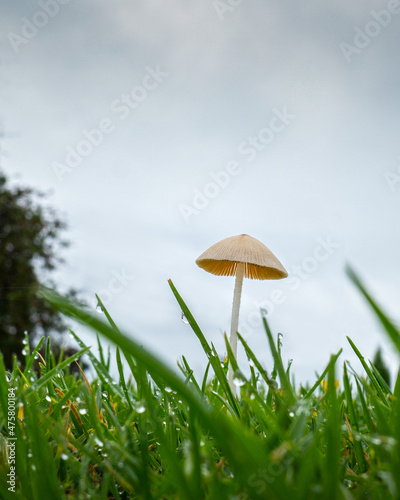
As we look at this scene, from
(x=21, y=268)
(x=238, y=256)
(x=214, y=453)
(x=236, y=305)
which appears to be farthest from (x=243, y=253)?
(x=21, y=268)

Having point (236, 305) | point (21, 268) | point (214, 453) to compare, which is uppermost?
point (21, 268)

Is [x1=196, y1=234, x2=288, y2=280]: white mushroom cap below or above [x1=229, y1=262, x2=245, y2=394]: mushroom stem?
above

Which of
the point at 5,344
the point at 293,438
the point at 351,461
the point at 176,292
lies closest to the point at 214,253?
the point at 176,292

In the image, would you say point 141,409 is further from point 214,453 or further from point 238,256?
point 238,256

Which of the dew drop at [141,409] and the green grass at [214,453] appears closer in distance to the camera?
the green grass at [214,453]

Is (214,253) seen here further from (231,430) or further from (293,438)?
(231,430)

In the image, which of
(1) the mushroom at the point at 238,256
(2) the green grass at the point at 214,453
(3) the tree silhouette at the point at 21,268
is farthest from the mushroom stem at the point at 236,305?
(3) the tree silhouette at the point at 21,268

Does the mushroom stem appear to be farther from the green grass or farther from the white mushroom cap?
the green grass

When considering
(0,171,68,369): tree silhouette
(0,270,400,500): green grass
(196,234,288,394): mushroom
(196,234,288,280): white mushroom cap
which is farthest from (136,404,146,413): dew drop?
(0,171,68,369): tree silhouette

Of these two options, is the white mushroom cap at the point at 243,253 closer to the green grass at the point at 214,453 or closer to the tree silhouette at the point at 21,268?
the green grass at the point at 214,453
